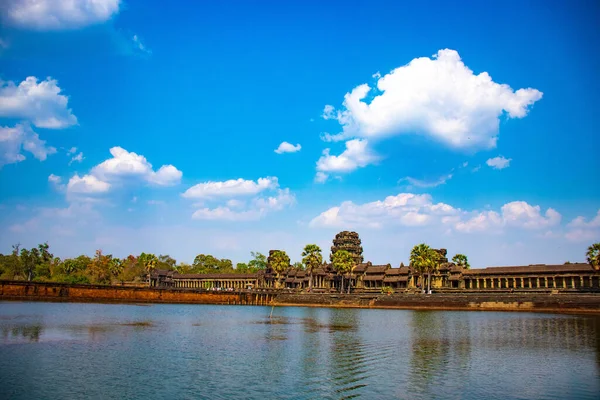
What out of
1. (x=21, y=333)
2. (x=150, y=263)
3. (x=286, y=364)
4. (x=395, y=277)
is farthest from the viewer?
(x=150, y=263)

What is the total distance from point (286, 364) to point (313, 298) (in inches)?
3065

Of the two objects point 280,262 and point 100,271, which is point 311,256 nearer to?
point 280,262

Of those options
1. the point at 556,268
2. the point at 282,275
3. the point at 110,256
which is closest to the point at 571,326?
the point at 556,268

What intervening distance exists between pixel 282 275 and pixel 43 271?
67.1 metres

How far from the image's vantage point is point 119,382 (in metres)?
21.9

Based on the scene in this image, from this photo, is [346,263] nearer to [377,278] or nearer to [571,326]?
[377,278]

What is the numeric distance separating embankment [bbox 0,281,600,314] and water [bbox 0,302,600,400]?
37.0 m

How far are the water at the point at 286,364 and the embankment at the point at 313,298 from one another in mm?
36951

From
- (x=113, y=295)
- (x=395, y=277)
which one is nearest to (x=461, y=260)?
(x=395, y=277)

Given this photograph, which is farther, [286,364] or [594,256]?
[594,256]

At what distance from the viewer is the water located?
2112cm

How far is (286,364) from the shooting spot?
90.6ft

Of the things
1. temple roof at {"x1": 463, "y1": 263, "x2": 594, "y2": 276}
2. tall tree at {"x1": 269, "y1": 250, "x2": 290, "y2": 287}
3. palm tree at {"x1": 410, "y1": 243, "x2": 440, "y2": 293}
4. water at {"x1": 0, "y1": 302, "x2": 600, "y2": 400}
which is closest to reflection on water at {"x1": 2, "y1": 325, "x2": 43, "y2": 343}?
water at {"x1": 0, "y1": 302, "x2": 600, "y2": 400}

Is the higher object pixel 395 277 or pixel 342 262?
pixel 342 262
